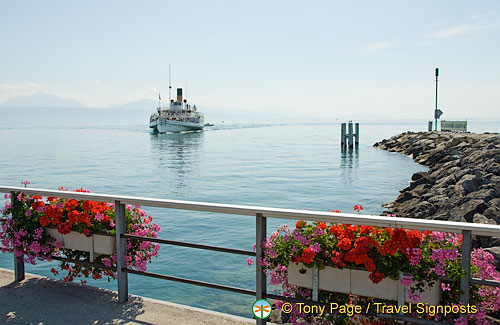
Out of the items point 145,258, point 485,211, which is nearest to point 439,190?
point 485,211

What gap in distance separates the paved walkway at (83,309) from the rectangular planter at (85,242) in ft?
1.54

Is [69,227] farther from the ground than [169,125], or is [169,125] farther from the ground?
[169,125]

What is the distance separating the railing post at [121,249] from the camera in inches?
172

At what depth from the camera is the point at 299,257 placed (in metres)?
3.58

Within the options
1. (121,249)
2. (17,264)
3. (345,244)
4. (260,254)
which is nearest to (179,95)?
(17,264)

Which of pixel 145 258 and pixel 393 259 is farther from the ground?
pixel 393 259

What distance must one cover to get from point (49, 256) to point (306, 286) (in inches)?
107

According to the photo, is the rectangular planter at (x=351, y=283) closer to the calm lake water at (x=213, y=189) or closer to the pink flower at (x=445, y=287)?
the pink flower at (x=445, y=287)

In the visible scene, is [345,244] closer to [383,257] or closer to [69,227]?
[383,257]

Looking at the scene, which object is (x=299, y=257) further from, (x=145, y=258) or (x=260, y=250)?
(x=145, y=258)

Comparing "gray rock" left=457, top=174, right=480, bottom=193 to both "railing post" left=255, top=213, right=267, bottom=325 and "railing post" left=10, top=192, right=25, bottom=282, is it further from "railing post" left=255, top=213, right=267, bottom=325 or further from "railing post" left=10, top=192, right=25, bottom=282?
"railing post" left=10, top=192, right=25, bottom=282

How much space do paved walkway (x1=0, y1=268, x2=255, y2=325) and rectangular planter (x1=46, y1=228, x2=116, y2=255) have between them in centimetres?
47

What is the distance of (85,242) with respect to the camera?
15.1 ft

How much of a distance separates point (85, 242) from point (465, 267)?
333 cm
